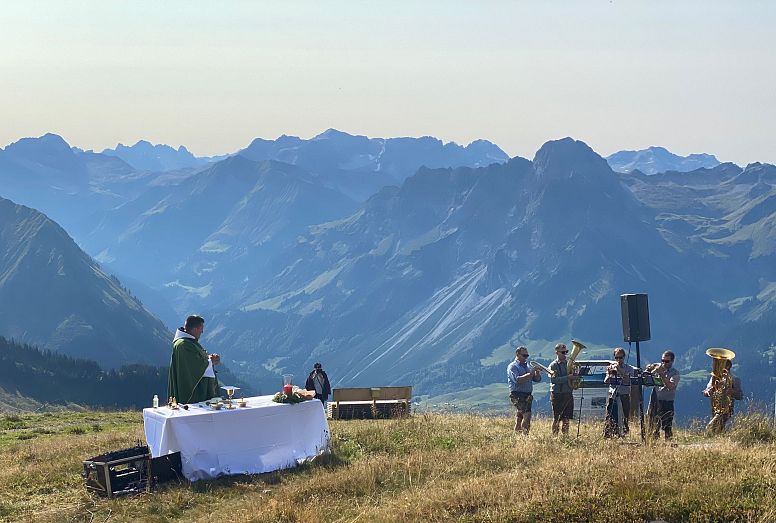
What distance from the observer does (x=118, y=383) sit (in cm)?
16975

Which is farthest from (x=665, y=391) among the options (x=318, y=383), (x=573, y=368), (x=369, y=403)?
(x=318, y=383)

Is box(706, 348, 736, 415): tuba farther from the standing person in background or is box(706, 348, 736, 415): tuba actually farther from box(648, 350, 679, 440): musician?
the standing person in background

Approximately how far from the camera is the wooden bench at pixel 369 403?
26656 millimetres

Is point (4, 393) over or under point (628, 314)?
under

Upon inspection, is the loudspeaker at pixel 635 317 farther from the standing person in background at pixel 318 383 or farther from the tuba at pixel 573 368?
the standing person in background at pixel 318 383

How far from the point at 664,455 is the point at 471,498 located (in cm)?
350

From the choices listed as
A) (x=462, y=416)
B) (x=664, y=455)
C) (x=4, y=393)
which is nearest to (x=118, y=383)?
(x=4, y=393)

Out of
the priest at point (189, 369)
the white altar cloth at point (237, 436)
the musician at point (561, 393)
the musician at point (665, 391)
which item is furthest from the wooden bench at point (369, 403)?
the priest at point (189, 369)

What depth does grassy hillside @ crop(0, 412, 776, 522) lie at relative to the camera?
1233 centimetres

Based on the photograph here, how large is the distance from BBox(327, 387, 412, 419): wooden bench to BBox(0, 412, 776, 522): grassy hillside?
305 inches

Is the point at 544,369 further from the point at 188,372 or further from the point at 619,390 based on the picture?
the point at 188,372

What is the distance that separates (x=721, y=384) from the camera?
19547mm

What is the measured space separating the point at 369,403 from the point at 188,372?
10625 millimetres

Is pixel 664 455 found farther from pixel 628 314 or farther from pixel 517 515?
pixel 628 314
